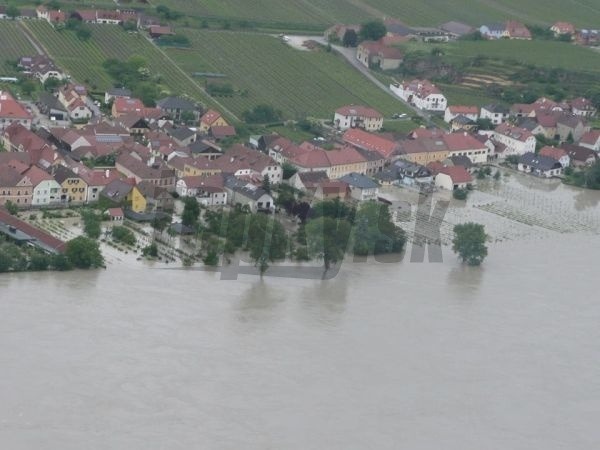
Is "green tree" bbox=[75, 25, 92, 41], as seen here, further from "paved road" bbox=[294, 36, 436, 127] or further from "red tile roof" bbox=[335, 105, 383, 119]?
"red tile roof" bbox=[335, 105, 383, 119]

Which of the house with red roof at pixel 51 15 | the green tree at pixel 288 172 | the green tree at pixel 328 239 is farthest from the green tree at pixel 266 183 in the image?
the house with red roof at pixel 51 15

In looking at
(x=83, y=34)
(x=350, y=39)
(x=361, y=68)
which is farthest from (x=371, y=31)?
(x=83, y=34)

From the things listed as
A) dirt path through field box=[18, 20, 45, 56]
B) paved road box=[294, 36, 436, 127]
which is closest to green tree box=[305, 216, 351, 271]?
paved road box=[294, 36, 436, 127]

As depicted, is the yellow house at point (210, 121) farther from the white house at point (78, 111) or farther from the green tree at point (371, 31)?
the green tree at point (371, 31)

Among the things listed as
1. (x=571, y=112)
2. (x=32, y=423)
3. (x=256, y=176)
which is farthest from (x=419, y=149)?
(x=32, y=423)

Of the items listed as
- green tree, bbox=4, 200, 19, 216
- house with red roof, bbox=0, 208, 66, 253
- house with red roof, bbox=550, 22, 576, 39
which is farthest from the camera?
house with red roof, bbox=550, 22, 576, 39

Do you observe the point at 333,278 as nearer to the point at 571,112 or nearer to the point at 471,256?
the point at 471,256
